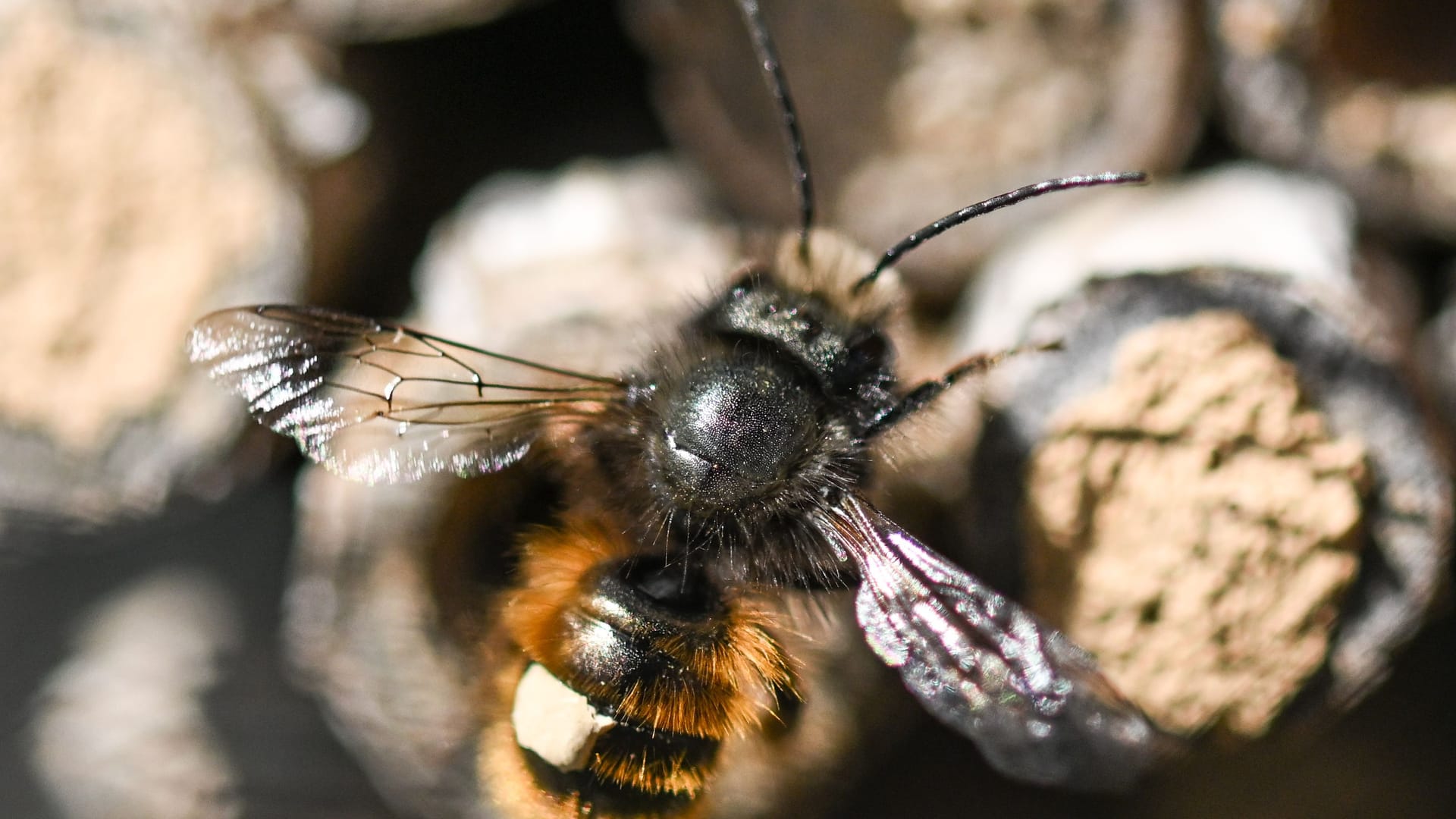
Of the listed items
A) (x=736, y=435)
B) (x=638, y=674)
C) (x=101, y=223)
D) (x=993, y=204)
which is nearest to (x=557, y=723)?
(x=638, y=674)

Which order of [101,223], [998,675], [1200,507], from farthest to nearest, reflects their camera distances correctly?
1. [101,223]
2. [1200,507]
3. [998,675]

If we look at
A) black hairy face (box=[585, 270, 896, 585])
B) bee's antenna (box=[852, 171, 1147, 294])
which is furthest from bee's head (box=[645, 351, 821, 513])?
bee's antenna (box=[852, 171, 1147, 294])

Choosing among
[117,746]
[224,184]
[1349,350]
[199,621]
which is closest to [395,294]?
[224,184]

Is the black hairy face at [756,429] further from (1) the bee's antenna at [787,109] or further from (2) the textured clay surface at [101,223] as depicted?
(2) the textured clay surface at [101,223]

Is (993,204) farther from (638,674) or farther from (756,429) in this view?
(638,674)

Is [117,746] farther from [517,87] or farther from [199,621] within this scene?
[517,87]
